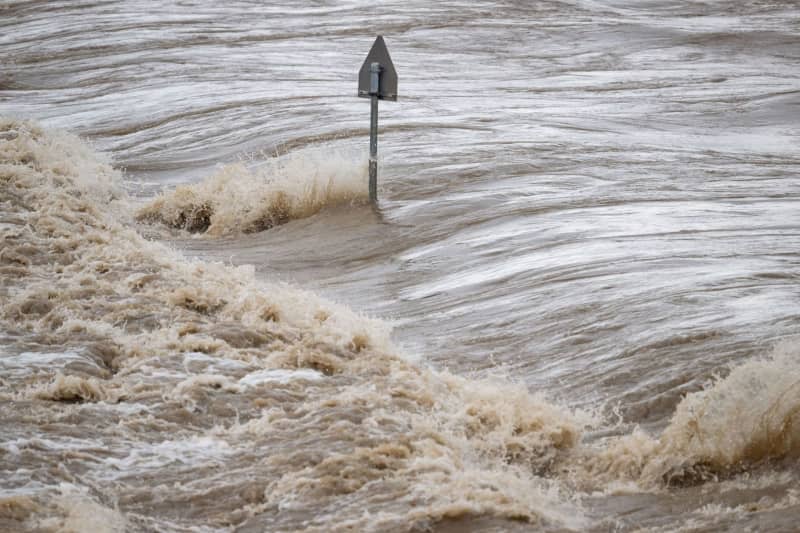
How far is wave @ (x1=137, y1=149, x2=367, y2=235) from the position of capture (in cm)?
1283

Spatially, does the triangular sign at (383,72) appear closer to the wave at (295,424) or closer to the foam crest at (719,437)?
the wave at (295,424)

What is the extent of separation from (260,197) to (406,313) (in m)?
4.42

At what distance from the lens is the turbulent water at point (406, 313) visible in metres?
5.87

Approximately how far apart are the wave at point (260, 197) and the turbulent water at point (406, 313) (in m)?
0.04

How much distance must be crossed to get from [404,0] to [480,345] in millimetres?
26331

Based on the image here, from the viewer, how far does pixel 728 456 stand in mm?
5910

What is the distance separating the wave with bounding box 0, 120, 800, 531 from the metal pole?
278cm

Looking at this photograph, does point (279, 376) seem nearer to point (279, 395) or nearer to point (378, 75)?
point (279, 395)

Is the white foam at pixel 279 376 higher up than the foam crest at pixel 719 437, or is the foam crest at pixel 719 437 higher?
the foam crest at pixel 719 437

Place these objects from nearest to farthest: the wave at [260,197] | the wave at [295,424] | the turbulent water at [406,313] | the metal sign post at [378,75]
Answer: the wave at [295,424], the turbulent water at [406,313], the metal sign post at [378,75], the wave at [260,197]

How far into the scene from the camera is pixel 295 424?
675 centimetres

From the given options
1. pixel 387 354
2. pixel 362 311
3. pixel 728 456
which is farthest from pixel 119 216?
pixel 728 456

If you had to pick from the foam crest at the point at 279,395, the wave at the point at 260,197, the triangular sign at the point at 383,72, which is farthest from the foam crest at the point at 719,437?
the wave at the point at 260,197

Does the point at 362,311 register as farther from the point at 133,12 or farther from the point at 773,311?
the point at 133,12
